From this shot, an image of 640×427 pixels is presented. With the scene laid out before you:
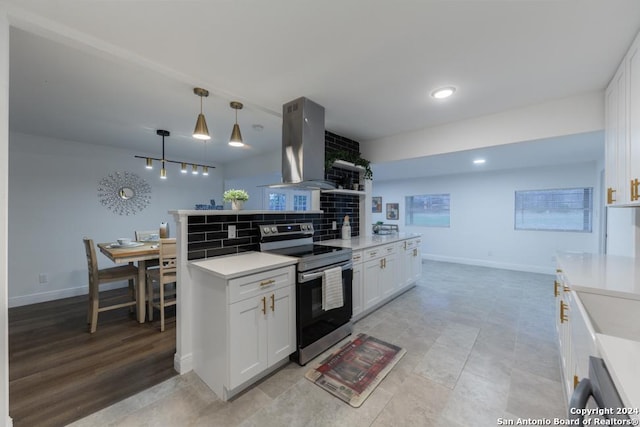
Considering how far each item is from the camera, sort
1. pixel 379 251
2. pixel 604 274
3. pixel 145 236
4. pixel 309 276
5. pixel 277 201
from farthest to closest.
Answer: pixel 277 201 → pixel 145 236 → pixel 379 251 → pixel 309 276 → pixel 604 274

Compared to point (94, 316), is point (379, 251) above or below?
above

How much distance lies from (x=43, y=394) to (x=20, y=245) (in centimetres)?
296

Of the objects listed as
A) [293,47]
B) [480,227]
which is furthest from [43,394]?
[480,227]

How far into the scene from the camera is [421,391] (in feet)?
5.93

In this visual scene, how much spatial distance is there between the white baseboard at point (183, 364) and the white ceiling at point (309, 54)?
231 centimetres

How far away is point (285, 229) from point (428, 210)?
5517 millimetres

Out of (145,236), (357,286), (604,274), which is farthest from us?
(145,236)

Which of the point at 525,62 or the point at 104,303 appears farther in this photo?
the point at 104,303

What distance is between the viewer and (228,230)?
7.60 feet

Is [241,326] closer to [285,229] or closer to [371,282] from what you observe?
[285,229]

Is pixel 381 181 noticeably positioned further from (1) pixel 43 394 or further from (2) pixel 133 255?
(1) pixel 43 394

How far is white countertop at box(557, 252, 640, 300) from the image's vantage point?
129cm

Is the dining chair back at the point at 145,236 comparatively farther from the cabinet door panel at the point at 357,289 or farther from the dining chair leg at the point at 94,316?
the cabinet door panel at the point at 357,289

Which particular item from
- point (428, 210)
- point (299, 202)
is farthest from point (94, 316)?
point (428, 210)
